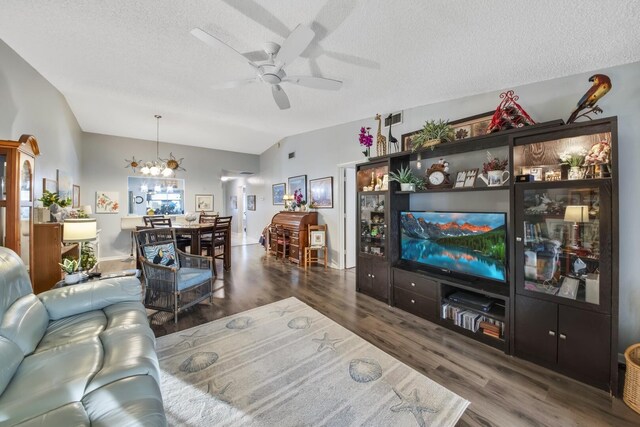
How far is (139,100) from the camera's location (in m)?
3.78

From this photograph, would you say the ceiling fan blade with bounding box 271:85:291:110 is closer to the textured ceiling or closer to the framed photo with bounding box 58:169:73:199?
the textured ceiling

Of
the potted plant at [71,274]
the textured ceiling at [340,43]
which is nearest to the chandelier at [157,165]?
the textured ceiling at [340,43]

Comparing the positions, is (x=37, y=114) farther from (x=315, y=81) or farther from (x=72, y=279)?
(x=315, y=81)

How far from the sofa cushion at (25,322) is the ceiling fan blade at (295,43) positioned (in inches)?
98.0

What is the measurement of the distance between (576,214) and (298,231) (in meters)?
4.23

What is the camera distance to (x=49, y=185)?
3816 millimetres

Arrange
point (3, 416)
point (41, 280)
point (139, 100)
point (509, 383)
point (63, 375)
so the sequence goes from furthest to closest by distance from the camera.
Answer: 1. point (139, 100)
2. point (41, 280)
3. point (509, 383)
4. point (63, 375)
5. point (3, 416)

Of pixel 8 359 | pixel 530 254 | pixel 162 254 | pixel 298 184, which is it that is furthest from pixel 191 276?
pixel 298 184

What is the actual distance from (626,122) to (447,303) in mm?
2180

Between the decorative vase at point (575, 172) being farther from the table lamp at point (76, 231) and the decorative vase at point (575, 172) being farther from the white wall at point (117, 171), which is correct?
the white wall at point (117, 171)

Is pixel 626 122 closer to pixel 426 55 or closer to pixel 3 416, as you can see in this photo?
pixel 426 55

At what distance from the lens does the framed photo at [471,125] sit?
279 centimetres

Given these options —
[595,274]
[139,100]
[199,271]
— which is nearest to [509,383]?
[595,274]

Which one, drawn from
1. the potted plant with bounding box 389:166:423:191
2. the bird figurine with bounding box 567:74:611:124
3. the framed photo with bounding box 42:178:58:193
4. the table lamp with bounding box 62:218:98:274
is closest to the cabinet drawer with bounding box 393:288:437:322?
the potted plant with bounding box 389:166:423:191
